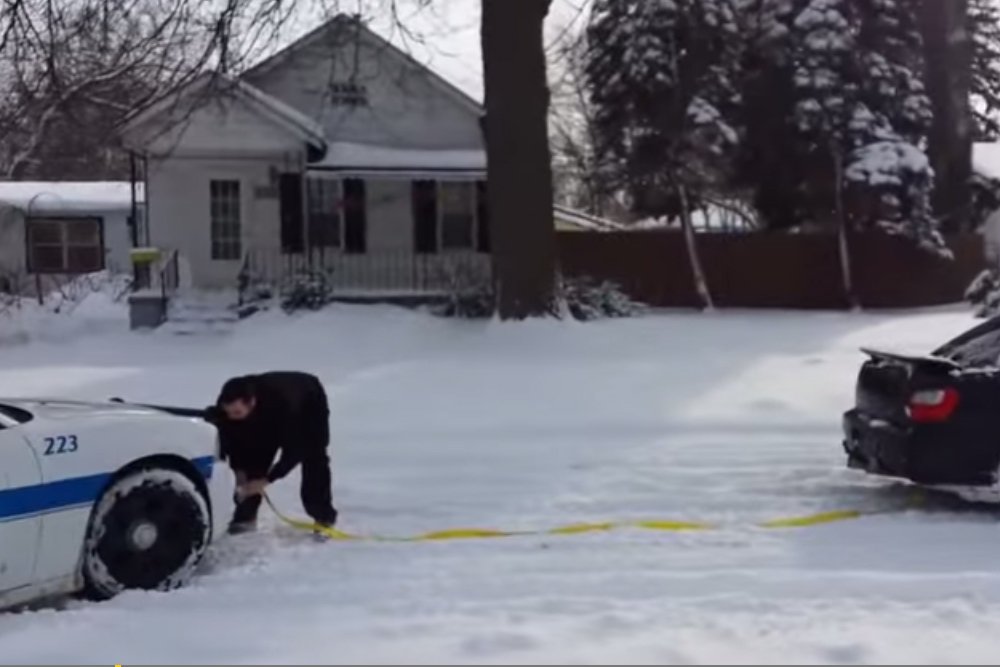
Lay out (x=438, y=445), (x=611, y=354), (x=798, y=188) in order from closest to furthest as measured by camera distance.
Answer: (x=438, y=445)
(x=611, y=354)
(x=798, y=188)

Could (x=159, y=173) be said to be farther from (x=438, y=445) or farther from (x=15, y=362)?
(x=438, y=445)

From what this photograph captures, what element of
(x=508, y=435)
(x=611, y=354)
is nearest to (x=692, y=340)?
(x=611, y=354)

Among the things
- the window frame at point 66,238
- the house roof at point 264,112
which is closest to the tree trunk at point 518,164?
the house roof at point 264,112

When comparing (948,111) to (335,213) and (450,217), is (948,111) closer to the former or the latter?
(450,217)

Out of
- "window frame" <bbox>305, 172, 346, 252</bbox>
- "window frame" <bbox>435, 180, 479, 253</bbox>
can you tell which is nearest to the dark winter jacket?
"window frame" <bbox>305, 172, 346, 252</bbox>

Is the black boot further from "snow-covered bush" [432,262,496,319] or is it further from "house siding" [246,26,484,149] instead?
"house siding" [246,26,484,149]

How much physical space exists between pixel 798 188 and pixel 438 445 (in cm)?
2072

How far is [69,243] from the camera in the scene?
39.5 m

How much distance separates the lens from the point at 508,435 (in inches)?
475

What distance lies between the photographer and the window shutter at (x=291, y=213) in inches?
1111

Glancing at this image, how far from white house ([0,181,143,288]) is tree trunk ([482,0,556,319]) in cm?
2042

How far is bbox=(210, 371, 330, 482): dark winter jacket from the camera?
25.9ft

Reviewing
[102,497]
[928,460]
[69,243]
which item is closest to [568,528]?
[928,460]

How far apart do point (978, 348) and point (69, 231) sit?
3460cm
